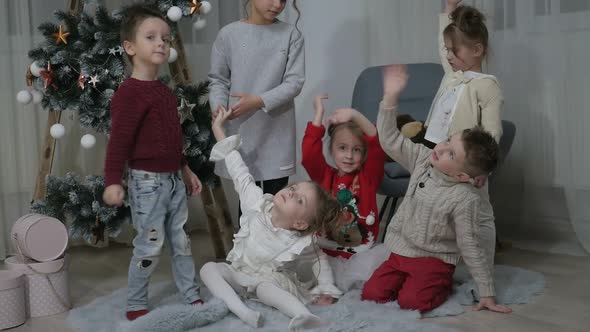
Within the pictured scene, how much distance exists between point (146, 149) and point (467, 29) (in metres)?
1.09

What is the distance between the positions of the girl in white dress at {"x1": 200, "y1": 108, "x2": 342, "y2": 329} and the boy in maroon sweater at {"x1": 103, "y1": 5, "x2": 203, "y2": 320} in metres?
0.22

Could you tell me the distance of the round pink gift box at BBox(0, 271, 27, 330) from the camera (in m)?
2.09

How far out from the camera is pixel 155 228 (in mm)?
2107

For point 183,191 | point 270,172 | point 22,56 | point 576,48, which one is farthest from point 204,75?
point 576,48

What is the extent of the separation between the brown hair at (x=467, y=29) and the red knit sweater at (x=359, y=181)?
17.6 inches

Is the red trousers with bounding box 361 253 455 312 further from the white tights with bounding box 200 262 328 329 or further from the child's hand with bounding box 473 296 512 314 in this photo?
the white tights with bounding box 200 262 328 329

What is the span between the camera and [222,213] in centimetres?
291

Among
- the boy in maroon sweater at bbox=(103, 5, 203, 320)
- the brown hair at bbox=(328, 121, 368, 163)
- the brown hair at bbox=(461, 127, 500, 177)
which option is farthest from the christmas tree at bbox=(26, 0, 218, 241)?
the brown hair at bbox=(461, 127, 500, 177)

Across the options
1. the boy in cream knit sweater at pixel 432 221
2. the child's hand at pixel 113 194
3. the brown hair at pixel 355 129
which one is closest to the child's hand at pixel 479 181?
the boy in cream knit sweater at pixel 432 221

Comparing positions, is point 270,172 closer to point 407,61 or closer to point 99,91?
point 99,91

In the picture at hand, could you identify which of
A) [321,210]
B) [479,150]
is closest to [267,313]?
[321,210]

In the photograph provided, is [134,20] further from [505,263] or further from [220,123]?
[505,263]

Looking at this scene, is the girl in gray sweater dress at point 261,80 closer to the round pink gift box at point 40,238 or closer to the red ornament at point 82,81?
the red ornament at point 82,81

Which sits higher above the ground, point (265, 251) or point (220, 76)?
point (220, 76)
